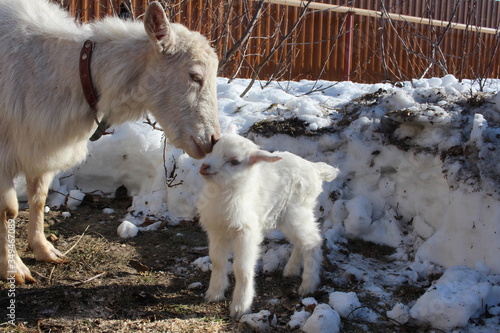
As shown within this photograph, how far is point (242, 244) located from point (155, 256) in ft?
3.65

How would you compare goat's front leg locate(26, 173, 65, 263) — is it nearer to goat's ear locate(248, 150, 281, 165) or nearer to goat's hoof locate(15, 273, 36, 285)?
goat's hoof locate(15, 273, 36, 285)

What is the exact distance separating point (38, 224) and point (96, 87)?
1376 millimetres

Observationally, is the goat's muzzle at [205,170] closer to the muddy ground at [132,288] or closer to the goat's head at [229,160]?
the goat's head at [229,160]

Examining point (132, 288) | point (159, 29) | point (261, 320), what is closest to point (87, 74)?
point (159, 29)

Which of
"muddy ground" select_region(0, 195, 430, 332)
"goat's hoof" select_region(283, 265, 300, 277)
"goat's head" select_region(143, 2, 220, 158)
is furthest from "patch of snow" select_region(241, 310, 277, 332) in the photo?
"goat's head" select_region(143, 2, 220, 158)

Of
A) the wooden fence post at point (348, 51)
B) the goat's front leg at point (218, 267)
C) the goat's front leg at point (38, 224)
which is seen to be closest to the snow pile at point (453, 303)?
the goat's front leg at point (218, 267)

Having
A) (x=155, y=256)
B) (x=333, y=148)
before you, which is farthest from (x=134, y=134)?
(x=333, y=148)

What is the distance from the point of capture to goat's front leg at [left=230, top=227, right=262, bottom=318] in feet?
10.1

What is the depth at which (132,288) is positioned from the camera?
135 inches

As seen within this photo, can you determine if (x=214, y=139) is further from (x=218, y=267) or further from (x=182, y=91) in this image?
(x=218, y=267)

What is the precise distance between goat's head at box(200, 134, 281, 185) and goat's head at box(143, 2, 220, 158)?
83mm

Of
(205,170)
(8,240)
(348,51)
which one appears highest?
(348,51)

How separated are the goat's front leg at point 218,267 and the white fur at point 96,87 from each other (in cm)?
56

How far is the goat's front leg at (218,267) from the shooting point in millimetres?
3275
